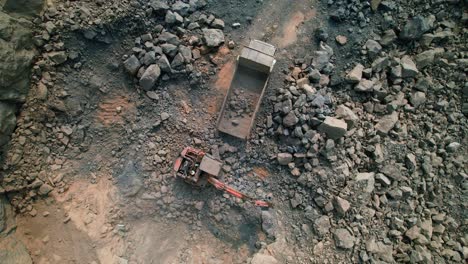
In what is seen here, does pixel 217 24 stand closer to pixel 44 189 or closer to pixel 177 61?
pixel 177 61

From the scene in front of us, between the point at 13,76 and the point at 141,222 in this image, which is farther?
the point at 141,222

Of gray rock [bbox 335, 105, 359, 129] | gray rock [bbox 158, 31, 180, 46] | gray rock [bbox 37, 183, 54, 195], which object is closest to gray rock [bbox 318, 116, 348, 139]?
gray rock [bbox 335, 105, 359, 129]

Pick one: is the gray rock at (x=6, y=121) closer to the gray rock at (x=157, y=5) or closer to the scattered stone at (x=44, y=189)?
the scattered stone at (x=44, y=189)

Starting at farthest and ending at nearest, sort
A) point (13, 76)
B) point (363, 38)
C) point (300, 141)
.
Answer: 1. point (363, 38)
2. point (300, 141)
3. point (13, 76)

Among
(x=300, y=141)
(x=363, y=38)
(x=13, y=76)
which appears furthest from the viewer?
(x=363, y=38)

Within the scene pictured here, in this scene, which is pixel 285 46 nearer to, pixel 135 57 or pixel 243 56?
pixel 243 56

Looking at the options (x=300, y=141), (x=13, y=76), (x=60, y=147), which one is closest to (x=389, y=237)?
(x=300, y=141)

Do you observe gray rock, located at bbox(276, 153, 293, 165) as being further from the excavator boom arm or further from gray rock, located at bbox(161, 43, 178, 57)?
gray rock, located at bbox(161, 43, 178, 57)
